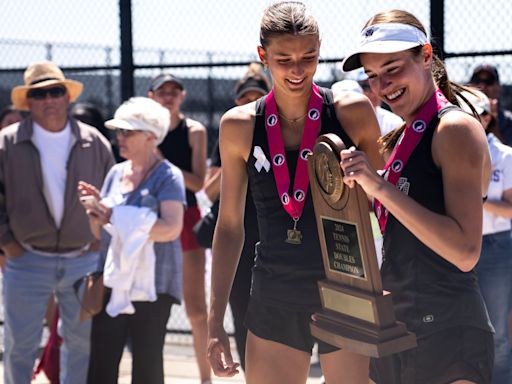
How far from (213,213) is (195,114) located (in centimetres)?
621

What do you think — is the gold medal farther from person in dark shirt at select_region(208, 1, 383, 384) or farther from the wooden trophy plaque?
the wooden trophy plaque

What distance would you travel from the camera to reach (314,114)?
11.5 ft

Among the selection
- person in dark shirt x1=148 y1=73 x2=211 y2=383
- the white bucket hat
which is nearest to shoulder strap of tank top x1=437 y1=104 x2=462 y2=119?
the white bucket hat

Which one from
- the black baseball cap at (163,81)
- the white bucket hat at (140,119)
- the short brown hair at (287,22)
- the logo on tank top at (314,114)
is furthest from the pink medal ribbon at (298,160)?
the black baseball cap at (163,81)

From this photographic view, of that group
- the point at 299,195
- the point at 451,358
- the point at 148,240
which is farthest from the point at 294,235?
the point at 148,240

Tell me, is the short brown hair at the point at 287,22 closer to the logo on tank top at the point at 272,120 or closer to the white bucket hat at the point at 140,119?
the logo on tank top at the point at 272,120

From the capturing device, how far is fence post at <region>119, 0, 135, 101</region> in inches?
304

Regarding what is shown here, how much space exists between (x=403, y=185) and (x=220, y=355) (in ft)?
3.78

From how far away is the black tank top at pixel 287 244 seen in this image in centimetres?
352

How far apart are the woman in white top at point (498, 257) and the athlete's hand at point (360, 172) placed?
2.88 meters

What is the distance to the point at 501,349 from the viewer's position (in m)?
5.45

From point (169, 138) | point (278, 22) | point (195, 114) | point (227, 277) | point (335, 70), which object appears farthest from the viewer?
point (195, 114)

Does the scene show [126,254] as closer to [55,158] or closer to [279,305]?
[55,158]

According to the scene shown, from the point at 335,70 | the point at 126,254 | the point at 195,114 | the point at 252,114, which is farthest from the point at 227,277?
the point at 195,114
